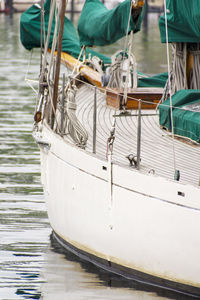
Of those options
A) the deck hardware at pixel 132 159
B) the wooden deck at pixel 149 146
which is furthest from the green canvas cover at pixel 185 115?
the deck hardware at pixel 132 159

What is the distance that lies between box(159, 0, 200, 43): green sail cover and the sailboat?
0.6 inches

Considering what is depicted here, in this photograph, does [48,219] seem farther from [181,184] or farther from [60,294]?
[181,184]

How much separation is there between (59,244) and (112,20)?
4454 millimetres

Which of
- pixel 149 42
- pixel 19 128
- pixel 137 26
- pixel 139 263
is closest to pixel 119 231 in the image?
pixel 139 263

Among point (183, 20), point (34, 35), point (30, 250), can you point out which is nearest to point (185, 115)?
point (183, 20)

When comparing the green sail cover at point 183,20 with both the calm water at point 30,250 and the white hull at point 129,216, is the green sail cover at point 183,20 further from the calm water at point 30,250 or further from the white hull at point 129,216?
the calm water at point 30,250

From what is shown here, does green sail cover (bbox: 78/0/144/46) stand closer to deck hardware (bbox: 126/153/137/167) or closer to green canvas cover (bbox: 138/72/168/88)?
green canvas cover (bbox: 138/72/168/88)

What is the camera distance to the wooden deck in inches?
430

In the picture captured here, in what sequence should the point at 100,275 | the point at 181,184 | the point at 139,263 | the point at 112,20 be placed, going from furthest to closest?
1. the point at 112,20
2. the point at 100,275
3. the point at 139,263
4. the point at 181,184

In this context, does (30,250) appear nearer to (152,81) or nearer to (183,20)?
(183,20)

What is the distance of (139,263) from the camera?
34.8 ft

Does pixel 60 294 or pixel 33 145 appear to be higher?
pixel 60 294

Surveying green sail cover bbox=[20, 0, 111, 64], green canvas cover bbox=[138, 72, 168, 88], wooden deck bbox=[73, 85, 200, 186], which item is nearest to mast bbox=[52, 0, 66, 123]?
wooden deck bbox=[73, 85, 200, 186]

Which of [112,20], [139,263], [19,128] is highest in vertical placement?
[112,20]
